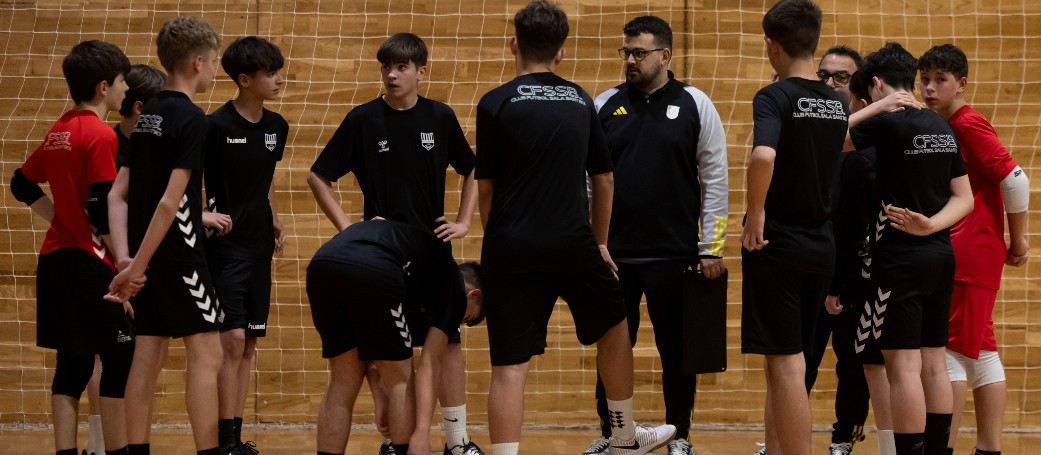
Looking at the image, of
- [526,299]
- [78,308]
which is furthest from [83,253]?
[526,299]

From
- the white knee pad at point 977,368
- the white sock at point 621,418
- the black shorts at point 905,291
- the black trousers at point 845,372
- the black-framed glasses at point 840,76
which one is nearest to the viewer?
the black shorts at point 905,291

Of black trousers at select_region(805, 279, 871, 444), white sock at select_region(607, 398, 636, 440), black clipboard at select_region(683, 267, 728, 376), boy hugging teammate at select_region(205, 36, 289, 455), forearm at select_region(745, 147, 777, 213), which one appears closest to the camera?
forearm at select_region(745, 147, 777, 213)

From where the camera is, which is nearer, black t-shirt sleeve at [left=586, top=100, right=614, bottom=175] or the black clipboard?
black t-shirt sleeve at [left=586, top=100, right=614, bottom=175]

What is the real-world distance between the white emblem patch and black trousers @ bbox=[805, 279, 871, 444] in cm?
256

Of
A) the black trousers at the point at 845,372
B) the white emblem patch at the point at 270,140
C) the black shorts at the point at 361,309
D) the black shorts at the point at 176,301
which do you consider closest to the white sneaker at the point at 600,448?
the black trousers at the point at 845,372

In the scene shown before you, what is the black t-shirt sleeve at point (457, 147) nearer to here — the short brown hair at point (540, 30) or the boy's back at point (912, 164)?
the short brown hair at point (540, 30)

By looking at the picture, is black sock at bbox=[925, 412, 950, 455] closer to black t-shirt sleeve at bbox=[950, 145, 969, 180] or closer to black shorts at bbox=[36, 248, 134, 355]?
black t-shirt sleeve at bbox=[950, 145, 969, 180]

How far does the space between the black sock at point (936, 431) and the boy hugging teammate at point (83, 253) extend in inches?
126

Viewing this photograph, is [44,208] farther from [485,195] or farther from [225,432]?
[485,195]

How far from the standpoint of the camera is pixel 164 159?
13.7ft

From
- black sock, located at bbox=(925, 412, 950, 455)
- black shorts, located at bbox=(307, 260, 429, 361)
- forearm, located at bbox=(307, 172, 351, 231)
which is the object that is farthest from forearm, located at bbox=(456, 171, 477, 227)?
black sock, located at bbox=(925, 412, 950, 455)

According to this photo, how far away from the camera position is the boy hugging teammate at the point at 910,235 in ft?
14.3

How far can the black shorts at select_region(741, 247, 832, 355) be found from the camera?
13.6 feet

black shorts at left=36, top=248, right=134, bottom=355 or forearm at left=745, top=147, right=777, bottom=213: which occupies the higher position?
forearm at left=745, top=147, right=777, bottom=213
